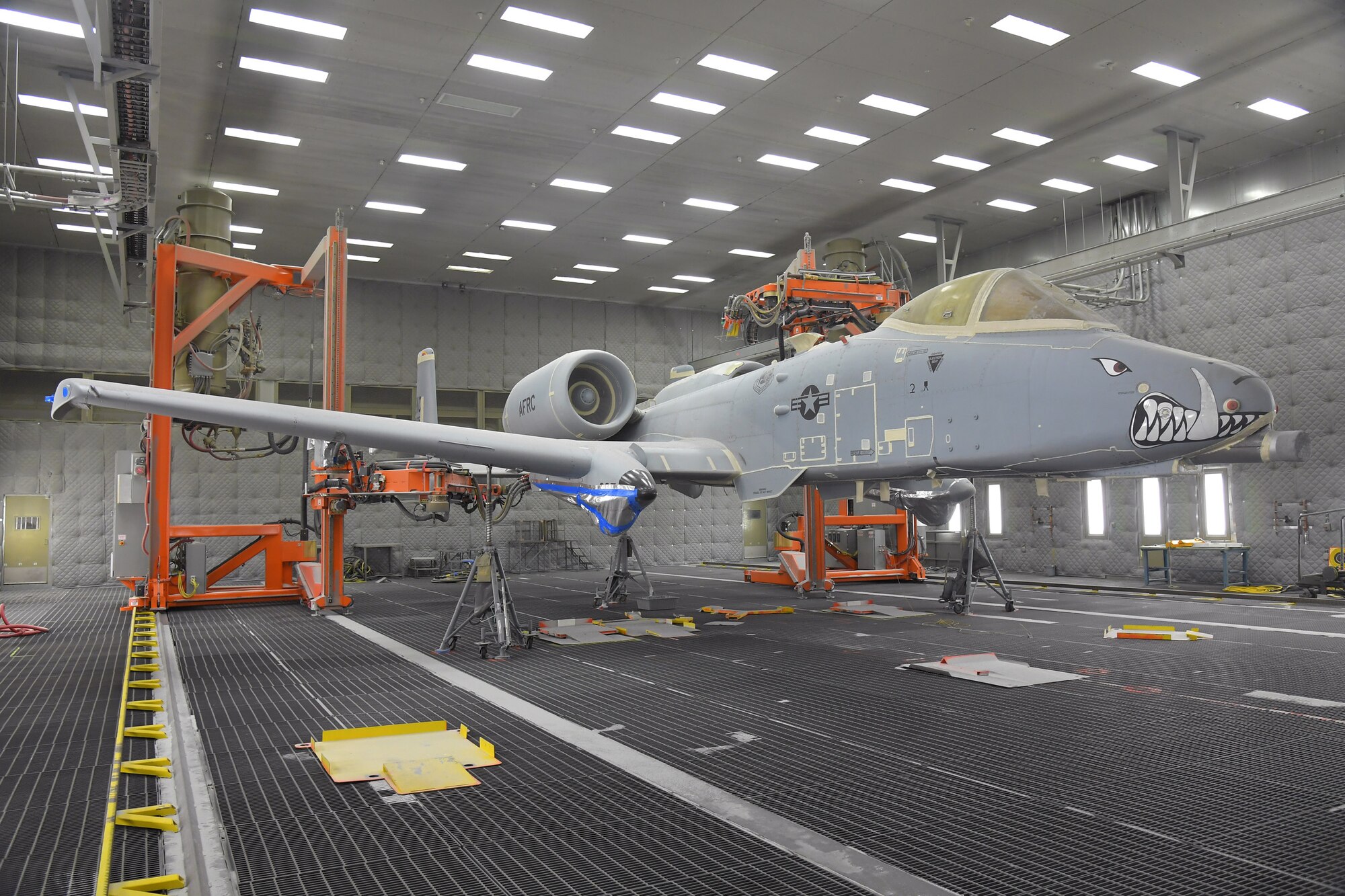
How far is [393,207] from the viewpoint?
1642 centimetres

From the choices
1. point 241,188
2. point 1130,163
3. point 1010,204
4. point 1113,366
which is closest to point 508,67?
point 241,188

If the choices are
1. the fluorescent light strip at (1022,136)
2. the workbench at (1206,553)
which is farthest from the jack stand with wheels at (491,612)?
the workbench at (1206,553)

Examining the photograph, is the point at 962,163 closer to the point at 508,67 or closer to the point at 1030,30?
the point at 1030,30

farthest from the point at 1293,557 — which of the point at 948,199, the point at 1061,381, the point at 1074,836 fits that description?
the point at 1074,836

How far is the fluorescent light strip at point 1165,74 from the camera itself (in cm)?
1144

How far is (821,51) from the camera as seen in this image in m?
11.0

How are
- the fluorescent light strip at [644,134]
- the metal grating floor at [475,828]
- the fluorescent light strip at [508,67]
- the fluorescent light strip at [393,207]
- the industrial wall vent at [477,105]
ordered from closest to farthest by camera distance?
1. the metal grating floor at [475,828]
2. the fluorescent light strip at [508,67]
3. the industrial wall vent at [477,105]
4. the fluorescent light strip at [644,134]
5. the fluorescent light strip at [393,207]

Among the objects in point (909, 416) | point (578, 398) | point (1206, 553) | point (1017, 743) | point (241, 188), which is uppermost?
point (241, 188)

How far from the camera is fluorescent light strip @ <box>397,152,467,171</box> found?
46.2 feet

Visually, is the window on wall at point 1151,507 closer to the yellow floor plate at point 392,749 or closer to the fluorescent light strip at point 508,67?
the fluorescent light strip at point 508,67

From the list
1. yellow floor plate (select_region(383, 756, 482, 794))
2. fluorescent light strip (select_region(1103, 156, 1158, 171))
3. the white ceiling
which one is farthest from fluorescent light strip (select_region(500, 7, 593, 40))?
fluorescent light strip (select_region(1103, 156, 1158, 171))

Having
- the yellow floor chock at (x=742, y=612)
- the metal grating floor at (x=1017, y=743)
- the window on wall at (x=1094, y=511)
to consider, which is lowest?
the yellow floor chock at (x=742, y=612)

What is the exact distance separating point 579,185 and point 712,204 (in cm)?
267

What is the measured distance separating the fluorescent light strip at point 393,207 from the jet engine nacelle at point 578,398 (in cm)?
617
